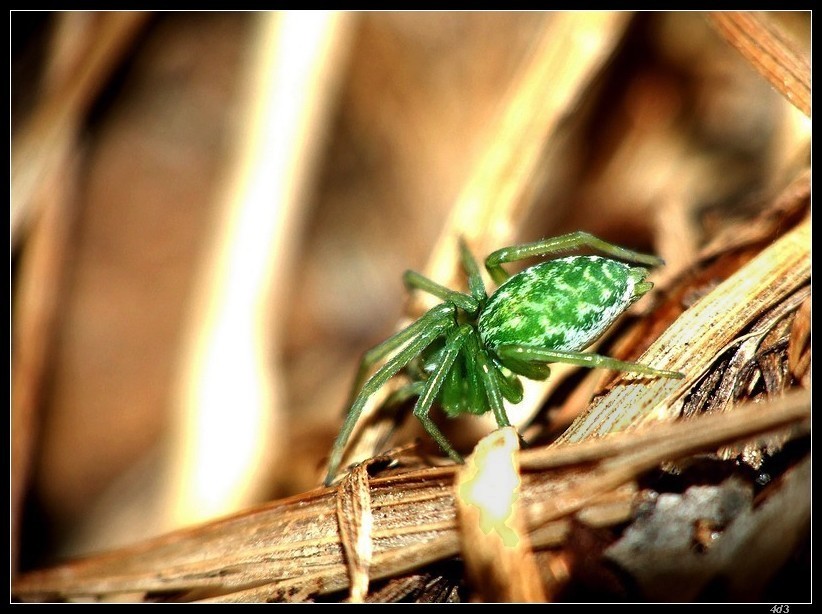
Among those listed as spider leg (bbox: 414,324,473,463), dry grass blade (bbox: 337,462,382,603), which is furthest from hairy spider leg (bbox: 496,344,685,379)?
dry grass blade (bbox: 337,462,382,603)

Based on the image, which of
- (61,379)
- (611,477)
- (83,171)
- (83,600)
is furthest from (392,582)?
(83,171)

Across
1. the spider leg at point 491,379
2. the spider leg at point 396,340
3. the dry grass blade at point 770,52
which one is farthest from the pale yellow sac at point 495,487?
the dry grass blade at point 770,52

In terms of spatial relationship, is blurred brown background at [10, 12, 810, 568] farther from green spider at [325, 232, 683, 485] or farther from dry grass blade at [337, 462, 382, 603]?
dry grass blade at [337, 462, 382, 603]

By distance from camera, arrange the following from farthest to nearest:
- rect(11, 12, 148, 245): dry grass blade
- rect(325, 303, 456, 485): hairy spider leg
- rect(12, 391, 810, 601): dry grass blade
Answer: rect(11, 12, 148, 245): dry grass blade → rect(325, 303, 456, 485): hairy spider leg → rect(12, 391, 810, 601): dry grass blade

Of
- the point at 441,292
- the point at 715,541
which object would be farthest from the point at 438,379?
the point at 715,541

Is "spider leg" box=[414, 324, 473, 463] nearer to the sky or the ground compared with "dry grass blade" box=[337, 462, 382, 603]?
nearer to the sky

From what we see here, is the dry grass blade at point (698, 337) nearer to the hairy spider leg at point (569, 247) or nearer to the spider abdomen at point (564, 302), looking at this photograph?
the spider abdomen at point (564, 302)
